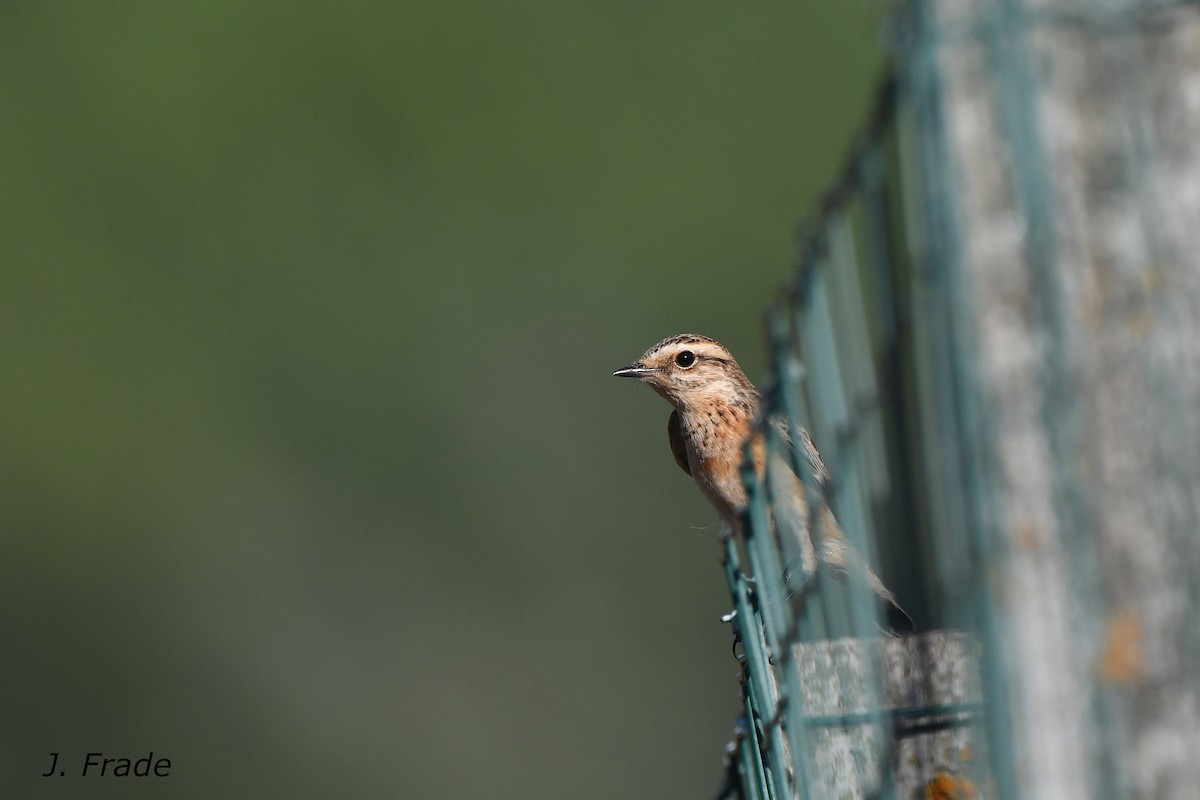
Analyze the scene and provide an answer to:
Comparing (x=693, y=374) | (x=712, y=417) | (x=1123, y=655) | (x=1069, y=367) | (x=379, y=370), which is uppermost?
(x=379, y=370)

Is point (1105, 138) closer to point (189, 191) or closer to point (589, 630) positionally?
point (589, 630)

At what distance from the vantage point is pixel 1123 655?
1.77 meters

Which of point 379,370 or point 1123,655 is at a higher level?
point 379,370

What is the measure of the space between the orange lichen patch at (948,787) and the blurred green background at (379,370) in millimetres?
12293

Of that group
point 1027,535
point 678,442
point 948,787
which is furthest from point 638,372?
point 1027,535

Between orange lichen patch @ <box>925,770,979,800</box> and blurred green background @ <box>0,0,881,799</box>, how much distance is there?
12.3 meters

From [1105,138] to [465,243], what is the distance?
19.7 meters

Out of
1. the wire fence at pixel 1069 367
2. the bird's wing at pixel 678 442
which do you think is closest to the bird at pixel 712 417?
the bird's wing at pixel 678 442

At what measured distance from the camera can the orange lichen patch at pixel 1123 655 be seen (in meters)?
1.77

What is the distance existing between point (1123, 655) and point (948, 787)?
98 cm

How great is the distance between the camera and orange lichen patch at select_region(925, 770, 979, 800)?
2.67 m

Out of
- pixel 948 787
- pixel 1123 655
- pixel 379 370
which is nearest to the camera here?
pixel 1123 655

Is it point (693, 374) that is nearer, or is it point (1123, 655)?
point (1123, 655)

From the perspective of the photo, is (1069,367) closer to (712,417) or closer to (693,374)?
(712,417)
